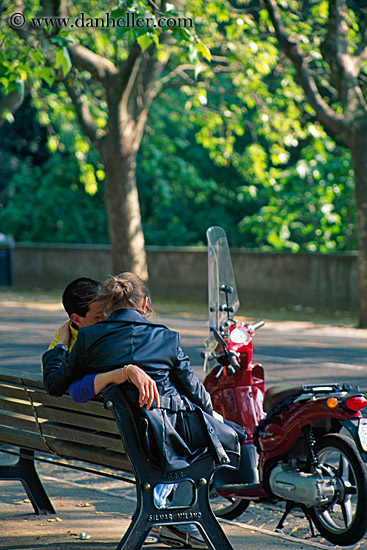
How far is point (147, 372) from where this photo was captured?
3.55 metres

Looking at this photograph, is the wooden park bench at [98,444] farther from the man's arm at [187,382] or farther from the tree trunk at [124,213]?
the tree trunk at [124,213]

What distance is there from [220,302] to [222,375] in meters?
0.46

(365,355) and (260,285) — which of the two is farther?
(260,285)

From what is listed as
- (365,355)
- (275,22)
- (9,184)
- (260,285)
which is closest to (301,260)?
(260,285)

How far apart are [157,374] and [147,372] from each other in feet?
0.15

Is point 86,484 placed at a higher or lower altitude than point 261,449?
lower

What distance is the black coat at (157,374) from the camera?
3494mm

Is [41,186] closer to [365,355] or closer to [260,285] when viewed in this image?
[260,285]

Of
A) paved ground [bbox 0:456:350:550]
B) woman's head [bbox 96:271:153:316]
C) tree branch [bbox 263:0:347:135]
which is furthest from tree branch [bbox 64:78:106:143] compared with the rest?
woman's head [bbox 96:271:153:316]

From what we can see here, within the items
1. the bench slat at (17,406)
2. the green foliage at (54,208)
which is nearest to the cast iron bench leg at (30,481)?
the bench slat at (17,406)

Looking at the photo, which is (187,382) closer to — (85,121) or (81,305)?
(81,305)

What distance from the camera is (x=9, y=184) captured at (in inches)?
1235

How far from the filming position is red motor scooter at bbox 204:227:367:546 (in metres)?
4.18

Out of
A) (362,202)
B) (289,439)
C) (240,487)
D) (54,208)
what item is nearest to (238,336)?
(289,439)
